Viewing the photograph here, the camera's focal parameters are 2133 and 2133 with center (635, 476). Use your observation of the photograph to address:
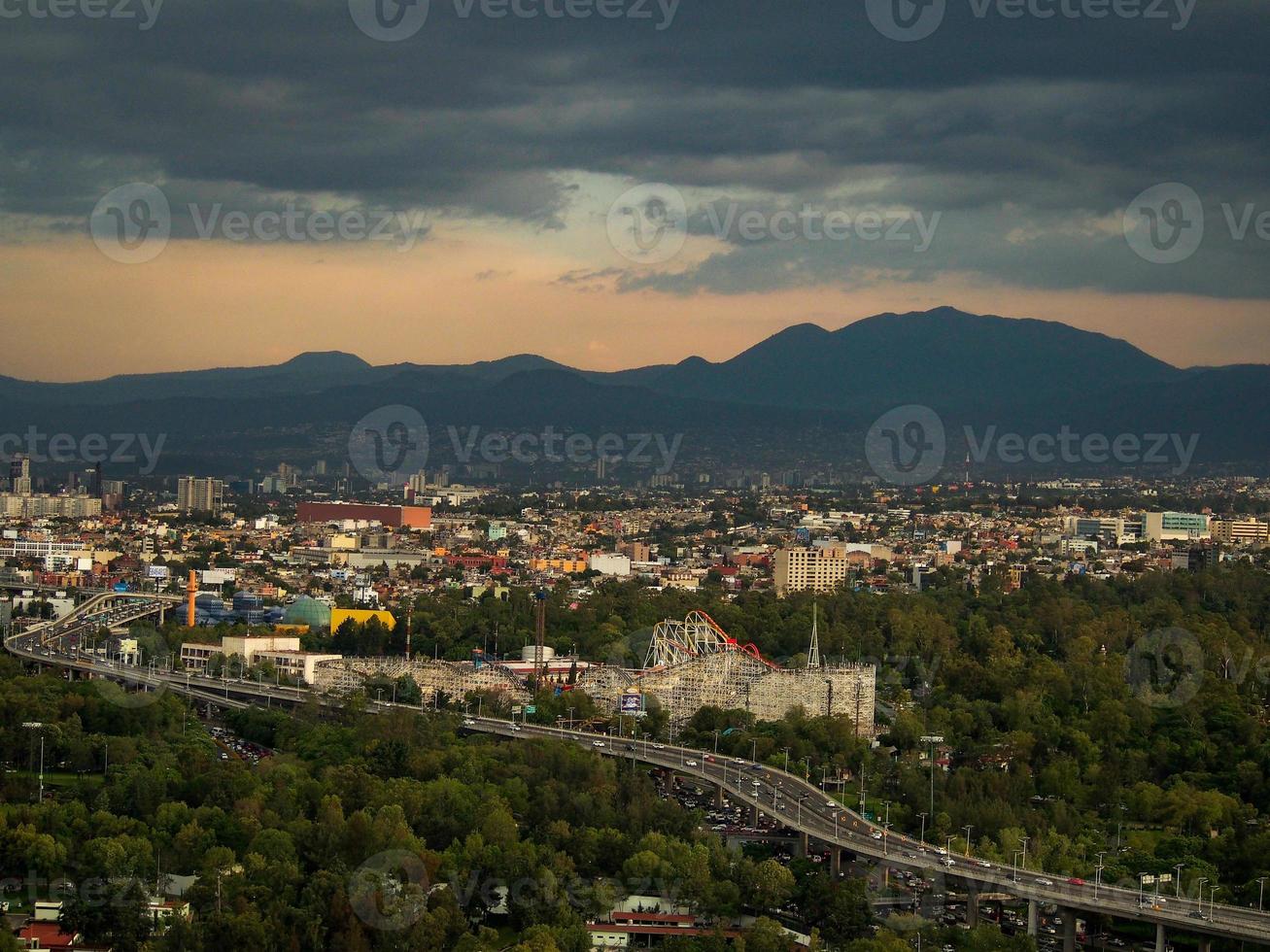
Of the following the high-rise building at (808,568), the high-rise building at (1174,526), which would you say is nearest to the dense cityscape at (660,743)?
the high-rise building at (808,568)

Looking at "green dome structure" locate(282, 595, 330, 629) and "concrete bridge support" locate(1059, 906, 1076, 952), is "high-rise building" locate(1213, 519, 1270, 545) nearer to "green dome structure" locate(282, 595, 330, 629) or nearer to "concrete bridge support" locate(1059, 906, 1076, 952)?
"green dome structure" locate(282, 595, 330, 629)

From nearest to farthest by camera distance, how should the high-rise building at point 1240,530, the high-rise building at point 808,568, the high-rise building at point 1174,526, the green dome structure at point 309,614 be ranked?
1. the green dome structure at point 309,614
2. the high-rise building at point 808,568
3. the high-rise building at point 1240,530
4. the high-rise building at point 1174,526

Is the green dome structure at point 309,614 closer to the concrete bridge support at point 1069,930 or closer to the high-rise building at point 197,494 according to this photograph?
the concrete bridge support at point 1069,930

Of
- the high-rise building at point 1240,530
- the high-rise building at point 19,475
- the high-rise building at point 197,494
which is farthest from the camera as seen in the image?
the high-rise building at point 19,475

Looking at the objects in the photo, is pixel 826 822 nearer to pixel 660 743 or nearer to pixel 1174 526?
pixel 660 743

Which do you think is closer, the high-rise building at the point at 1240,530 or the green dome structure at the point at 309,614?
the green dome structure at the point at 309,614

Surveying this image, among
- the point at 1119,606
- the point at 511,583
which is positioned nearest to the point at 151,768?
the point at 1119,606
